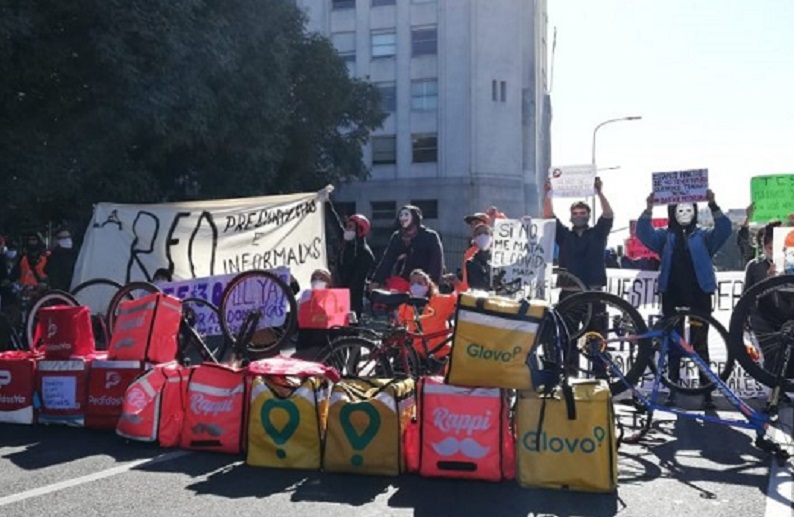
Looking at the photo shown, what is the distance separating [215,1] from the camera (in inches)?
706

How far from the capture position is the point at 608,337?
7055 millimetres

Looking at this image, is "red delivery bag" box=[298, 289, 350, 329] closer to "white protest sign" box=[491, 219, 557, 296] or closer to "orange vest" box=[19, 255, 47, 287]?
"white protest sign" box=[491, 219, 557, 296]

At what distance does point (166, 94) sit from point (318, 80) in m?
13.5

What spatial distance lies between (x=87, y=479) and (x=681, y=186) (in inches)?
229

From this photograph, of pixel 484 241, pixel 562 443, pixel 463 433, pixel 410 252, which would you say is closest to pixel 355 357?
pixel 463 433

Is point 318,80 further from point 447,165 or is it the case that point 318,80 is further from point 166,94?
point 447,165

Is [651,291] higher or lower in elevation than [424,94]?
lower

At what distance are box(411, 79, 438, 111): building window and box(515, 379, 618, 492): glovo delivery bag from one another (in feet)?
146

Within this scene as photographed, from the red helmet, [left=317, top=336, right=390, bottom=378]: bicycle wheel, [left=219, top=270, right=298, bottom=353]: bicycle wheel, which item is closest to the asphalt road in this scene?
[left=317, top=336, right=390, bottom=378]: bicycle wheel

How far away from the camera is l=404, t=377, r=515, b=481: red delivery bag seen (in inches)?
220

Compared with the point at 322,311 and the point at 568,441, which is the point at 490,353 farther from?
the point at 322,311

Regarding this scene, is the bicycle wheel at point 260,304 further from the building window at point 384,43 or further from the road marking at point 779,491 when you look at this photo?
the building window at point 384,43

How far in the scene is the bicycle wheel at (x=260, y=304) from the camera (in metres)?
8.77

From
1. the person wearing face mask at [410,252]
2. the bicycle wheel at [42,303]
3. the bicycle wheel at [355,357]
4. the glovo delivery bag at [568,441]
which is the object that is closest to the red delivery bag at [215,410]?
the bicycle wheel at [355,357]
